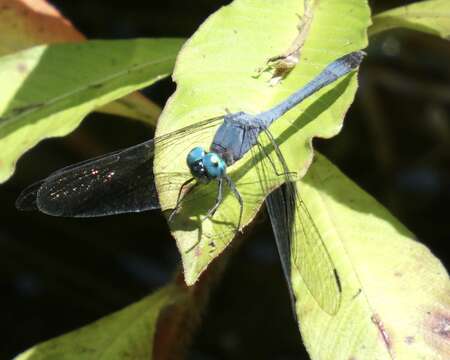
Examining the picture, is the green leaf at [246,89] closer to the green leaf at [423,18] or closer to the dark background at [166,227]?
the green leaf at [423,18]

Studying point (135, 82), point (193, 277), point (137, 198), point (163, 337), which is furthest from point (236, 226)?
point (163, 337)

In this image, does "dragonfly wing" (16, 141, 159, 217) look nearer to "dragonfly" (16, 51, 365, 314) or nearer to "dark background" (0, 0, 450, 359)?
"dragonfly" (16, 51, 365, 314)

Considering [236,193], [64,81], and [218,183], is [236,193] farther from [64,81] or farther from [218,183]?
[64,81]

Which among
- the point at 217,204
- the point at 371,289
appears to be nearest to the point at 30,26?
the point at 217,204

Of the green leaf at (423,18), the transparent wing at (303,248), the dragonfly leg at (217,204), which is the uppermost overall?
the green leaf at (423,18)

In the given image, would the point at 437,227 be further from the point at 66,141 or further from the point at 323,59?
the point at 323,59

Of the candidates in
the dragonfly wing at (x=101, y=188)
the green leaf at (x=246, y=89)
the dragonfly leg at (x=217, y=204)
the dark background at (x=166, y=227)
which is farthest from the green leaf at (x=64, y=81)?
the dark background at (x=166, y=227)

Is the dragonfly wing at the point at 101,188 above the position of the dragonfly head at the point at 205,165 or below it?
below

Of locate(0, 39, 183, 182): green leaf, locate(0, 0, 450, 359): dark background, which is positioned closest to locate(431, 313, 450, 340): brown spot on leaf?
locate(0, 39, 183, 182): green leaf
